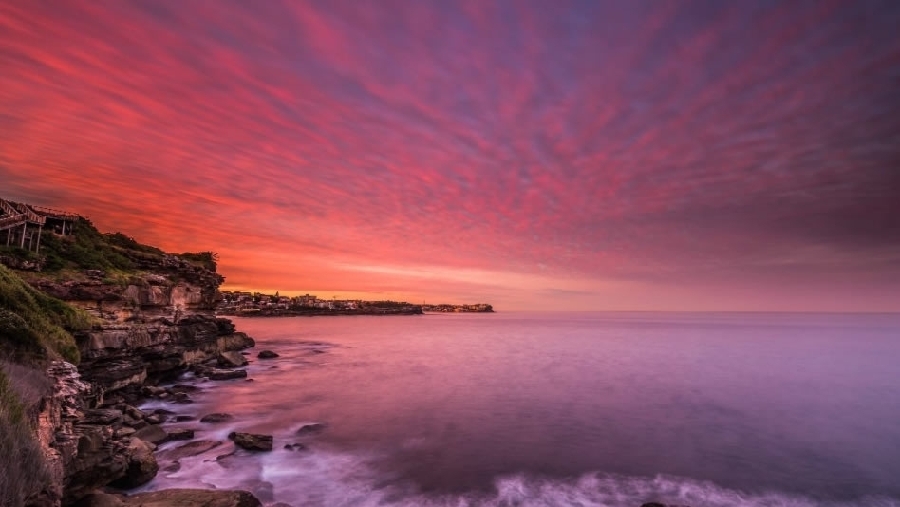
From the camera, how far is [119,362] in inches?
765

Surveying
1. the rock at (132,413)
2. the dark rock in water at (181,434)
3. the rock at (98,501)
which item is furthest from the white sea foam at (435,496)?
the rock at (132,413)

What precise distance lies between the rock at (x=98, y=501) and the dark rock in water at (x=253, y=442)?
6.29m

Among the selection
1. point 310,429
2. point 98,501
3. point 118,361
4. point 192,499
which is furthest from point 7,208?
point 192,499

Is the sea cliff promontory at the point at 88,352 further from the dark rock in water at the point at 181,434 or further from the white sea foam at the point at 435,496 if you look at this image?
the white sea foam at the point at 435,496

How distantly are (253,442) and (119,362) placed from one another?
9.63 m

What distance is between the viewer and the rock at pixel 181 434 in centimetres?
1549

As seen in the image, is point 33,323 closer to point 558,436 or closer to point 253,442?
point 253,442

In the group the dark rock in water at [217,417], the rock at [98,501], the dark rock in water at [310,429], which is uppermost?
the rock at [98,501]

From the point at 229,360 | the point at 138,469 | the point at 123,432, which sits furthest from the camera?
the point at 229,360

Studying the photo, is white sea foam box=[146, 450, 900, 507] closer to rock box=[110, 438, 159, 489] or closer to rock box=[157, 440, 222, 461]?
rock box=[110, 438, 159, 489]

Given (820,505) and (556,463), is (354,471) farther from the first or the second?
(820,505)

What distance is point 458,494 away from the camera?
12539mm

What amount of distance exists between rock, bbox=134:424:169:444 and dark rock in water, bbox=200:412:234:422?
354cm

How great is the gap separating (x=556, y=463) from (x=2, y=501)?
1460cm
